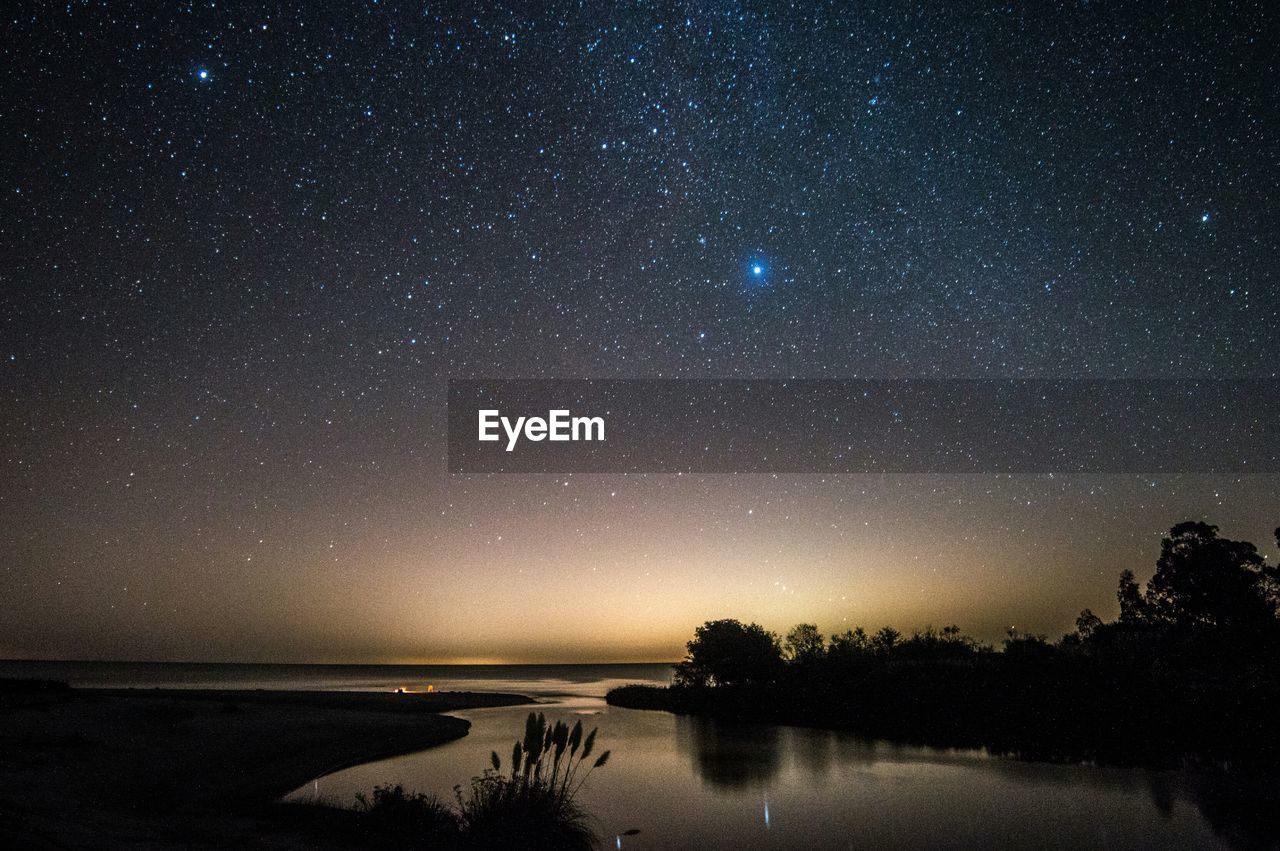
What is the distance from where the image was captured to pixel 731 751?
107 ft

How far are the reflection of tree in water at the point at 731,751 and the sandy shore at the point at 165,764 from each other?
11.7 metres

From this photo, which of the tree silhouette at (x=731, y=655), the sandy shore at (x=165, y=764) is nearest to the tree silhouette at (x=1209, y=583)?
the tree silhouette at (x=731, y=655)

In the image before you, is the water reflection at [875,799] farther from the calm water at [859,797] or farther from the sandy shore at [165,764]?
the sandy shore at [165,764]

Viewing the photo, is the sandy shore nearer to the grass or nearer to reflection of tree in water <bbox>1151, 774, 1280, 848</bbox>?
the grass

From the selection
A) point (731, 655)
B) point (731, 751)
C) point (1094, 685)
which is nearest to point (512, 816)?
point (731, 751)

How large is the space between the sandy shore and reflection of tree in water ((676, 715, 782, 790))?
11701mm

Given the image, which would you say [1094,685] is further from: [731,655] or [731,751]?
[731,655]

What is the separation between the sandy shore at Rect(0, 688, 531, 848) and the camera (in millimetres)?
11969

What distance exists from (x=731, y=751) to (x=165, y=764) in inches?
857

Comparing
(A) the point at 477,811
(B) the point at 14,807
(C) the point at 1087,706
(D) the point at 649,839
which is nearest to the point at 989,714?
(C) the point at 1087,706

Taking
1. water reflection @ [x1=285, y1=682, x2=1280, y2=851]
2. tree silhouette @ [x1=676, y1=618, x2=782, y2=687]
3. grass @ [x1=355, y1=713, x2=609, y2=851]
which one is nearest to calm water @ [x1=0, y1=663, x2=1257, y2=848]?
water reflection @ [x1=285, y1=682, x2=1280, y2=851]

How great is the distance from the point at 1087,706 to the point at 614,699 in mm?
44144

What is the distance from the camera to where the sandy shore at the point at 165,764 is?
1197 cm

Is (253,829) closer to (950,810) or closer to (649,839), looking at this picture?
(649,839)
